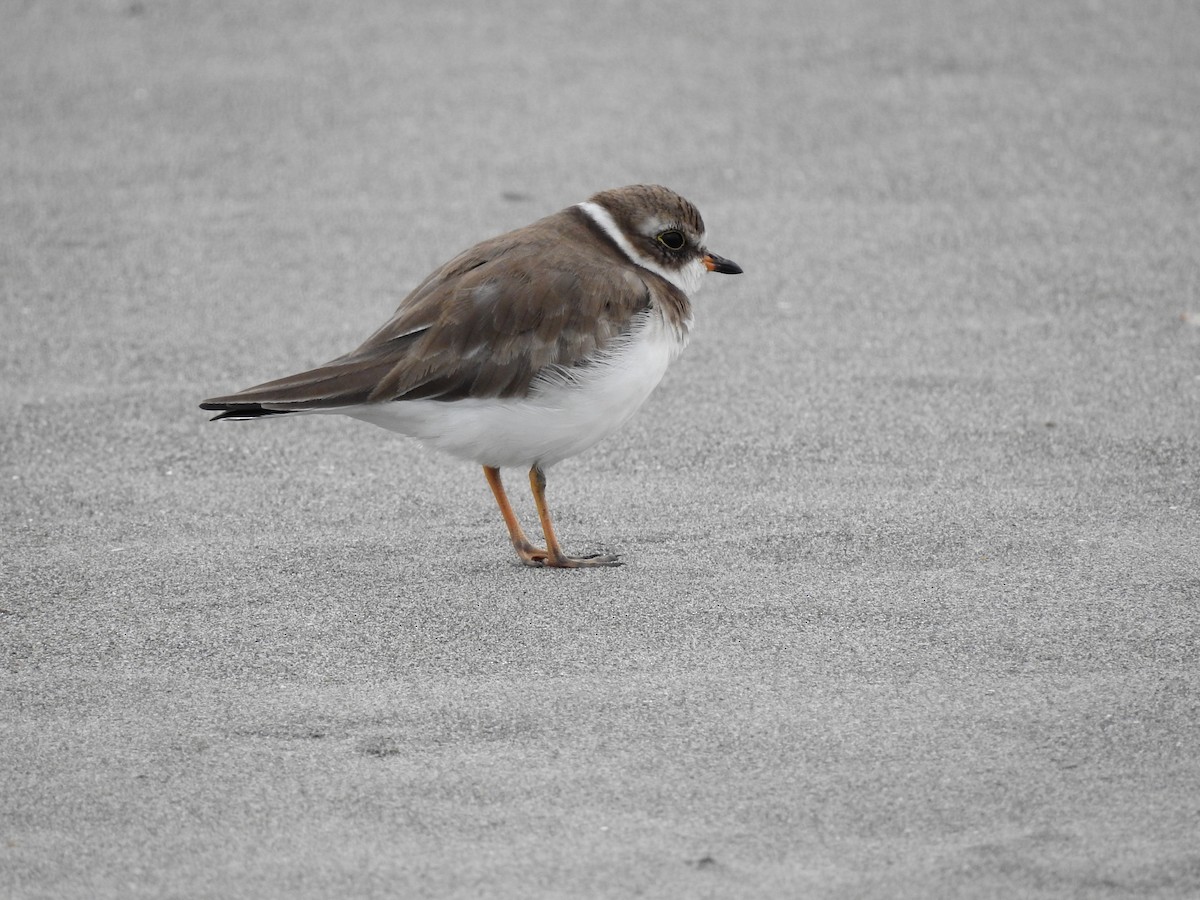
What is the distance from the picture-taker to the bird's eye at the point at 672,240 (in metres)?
5.40

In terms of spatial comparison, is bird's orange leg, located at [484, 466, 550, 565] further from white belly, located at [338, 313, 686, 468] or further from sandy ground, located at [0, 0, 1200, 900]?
white belly, located at [338, 313, 686, 468]

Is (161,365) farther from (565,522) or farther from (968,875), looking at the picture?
(968,875)

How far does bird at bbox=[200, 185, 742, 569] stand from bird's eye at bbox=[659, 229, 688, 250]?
0.19 m

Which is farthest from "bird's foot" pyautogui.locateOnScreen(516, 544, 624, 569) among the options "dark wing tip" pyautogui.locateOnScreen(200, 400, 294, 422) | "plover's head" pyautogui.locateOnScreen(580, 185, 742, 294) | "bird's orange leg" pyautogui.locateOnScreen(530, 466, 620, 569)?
"plover's head" pyautogui.locateOnScreen(580, 185, 742, 294)

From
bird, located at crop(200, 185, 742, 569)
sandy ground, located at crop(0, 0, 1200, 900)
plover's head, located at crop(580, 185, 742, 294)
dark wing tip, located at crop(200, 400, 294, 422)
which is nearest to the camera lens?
sandy ground, located at crop(0, 0, 1200, 900)

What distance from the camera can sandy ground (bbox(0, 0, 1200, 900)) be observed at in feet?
→ 12.1

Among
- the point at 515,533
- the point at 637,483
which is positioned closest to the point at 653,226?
the point at 637,483

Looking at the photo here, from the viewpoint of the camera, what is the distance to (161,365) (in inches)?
271

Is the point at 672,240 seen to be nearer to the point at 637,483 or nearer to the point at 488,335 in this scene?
the point at 488,335

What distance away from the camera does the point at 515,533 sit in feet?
17.3

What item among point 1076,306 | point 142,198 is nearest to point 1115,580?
point 1076,306

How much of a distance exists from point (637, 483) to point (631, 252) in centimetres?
92

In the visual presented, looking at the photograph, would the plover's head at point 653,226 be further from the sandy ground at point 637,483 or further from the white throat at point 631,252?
the sandy ground at point 637,483

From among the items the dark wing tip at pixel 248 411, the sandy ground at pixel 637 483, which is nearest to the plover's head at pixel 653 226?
the sandy ground at pixel 637 483
